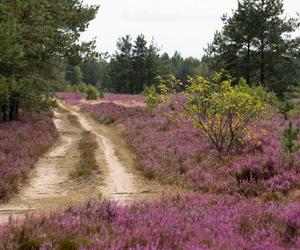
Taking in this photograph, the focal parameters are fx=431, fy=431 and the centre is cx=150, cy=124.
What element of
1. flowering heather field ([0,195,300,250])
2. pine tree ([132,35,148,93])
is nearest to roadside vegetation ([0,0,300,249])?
flowering heather field ([0,195,300,250])

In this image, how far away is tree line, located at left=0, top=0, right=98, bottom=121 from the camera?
18312 mm

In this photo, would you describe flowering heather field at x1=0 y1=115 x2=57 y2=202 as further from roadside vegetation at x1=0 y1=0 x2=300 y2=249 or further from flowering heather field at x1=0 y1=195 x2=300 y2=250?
flowering heather field at x1=0 y1=195 x2=300 y2=250

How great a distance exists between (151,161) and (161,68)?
7573cm

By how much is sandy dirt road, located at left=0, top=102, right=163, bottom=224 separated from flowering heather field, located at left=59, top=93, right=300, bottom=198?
825mm

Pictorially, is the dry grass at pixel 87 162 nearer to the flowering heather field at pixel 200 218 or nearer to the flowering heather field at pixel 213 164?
the flowering heather field at pixel 213 164

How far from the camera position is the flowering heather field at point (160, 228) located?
234 inches

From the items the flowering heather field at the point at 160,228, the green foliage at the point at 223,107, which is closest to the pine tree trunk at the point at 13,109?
the green foliage at the point at 223,107

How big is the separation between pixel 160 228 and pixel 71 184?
8666 mm

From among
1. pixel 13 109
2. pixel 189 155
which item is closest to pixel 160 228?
pixel 189 155

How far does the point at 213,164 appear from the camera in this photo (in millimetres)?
15250

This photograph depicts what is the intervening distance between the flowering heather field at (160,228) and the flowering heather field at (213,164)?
10.5 ft

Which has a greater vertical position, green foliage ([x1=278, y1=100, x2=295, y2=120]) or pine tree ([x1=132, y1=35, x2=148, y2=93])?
pine tree ([x1=132, y1=35, x2=148, y2=93])

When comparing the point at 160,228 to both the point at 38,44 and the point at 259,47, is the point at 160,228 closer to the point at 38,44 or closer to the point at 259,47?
the point at 38,44

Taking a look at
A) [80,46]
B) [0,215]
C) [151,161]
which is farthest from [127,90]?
[0,215]
